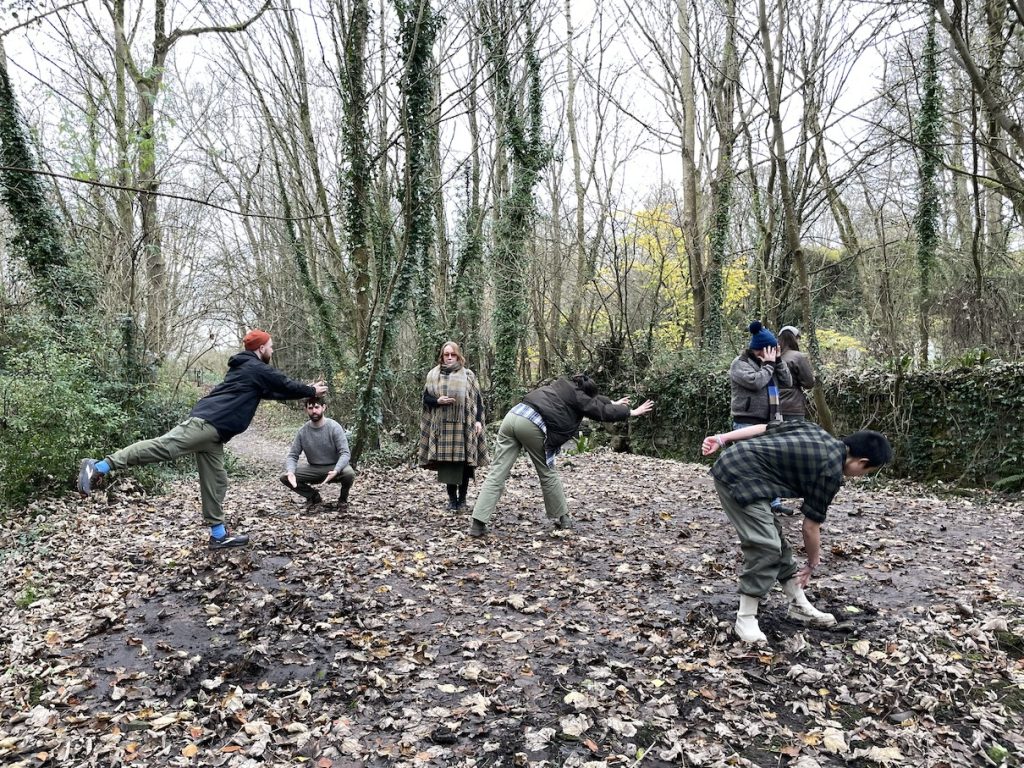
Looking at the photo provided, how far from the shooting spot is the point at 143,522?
7227mm

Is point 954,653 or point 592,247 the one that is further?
point 592,247

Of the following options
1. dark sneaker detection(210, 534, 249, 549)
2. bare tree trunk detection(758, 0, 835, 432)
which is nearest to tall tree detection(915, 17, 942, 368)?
bare tree trunk detection(758, 0, 835, 432)

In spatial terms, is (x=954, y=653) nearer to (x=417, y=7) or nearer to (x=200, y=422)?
(x=200, y=422)

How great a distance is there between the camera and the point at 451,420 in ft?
22.9

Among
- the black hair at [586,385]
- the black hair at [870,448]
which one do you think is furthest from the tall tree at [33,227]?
the black hair at [870,448]

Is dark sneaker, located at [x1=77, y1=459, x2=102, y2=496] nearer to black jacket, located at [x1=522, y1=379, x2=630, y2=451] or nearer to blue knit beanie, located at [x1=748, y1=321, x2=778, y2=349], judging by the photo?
black jacket, located at [x1=522, y1=379, x2=630, y2=451]

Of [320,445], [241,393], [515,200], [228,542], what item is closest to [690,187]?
[515,200]

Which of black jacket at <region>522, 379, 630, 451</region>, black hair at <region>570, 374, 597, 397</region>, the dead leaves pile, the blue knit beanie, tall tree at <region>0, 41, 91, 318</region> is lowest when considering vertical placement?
the dead leaves pile

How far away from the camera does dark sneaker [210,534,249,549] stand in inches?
223

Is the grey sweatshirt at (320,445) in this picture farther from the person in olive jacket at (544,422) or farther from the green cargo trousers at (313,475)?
the person in olive jacket at (544,422)

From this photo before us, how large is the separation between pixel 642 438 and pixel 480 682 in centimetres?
1110

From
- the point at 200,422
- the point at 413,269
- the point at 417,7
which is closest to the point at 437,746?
the point at 200,422

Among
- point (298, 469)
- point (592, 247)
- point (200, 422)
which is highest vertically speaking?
point (592, 247)

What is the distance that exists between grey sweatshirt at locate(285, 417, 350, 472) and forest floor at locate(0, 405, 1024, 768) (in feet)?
2.44
